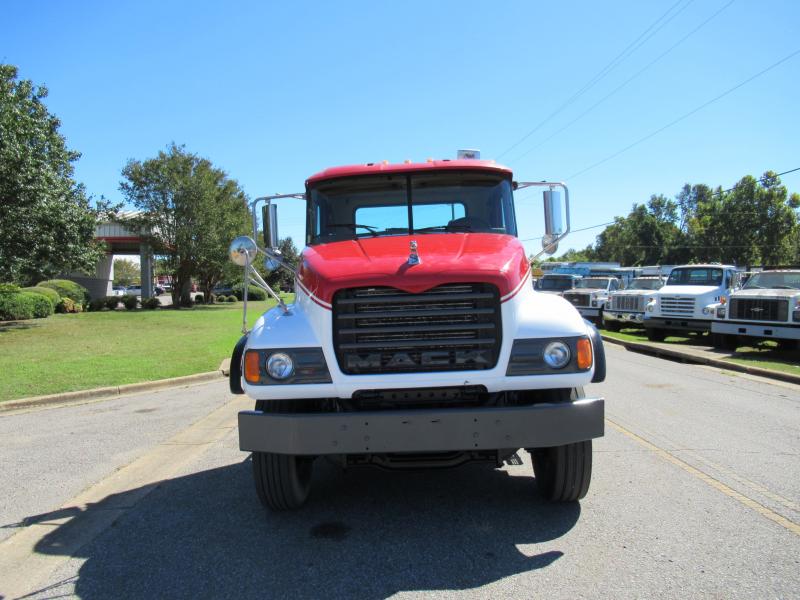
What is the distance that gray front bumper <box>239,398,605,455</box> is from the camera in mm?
3408

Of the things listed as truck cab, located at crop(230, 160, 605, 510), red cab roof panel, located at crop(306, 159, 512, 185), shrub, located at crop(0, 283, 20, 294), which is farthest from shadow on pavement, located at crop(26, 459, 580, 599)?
shrub, located at crop(0, 283, 20, 294)

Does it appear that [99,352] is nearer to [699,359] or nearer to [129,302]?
[699,359]

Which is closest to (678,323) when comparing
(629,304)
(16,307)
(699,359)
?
(629,304)

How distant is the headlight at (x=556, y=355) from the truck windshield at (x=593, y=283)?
73.2 feet

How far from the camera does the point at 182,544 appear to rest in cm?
373

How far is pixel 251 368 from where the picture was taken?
3.66 m

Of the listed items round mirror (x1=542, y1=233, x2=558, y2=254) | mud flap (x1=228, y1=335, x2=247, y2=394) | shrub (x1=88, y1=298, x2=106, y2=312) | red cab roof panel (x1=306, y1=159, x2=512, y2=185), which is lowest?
mud flap (x1=228, y1=335, x2=247, y2=394)

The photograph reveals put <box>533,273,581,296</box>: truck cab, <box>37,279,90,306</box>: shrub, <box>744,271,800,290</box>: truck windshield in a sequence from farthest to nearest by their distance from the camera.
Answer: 1. <box>37,279,90,306</box>: shrub
2. <box>533,273,581,296</box>: truck cab
3. <box>744,271,800,290</box>: truck windshield

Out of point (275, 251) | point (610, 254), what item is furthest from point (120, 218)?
point (610, 254)

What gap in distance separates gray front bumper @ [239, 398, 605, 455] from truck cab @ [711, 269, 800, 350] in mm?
12118

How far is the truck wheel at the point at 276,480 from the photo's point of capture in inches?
156

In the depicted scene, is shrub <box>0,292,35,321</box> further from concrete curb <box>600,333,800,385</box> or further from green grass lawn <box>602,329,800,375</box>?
green grass lawn <box>602,329,800,375</box>

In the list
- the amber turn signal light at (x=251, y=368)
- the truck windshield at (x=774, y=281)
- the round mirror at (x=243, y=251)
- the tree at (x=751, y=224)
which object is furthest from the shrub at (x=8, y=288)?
the tree at (x=751, y=224)

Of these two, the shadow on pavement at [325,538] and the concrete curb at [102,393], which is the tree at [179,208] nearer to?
the concrete curb at [102,393]
